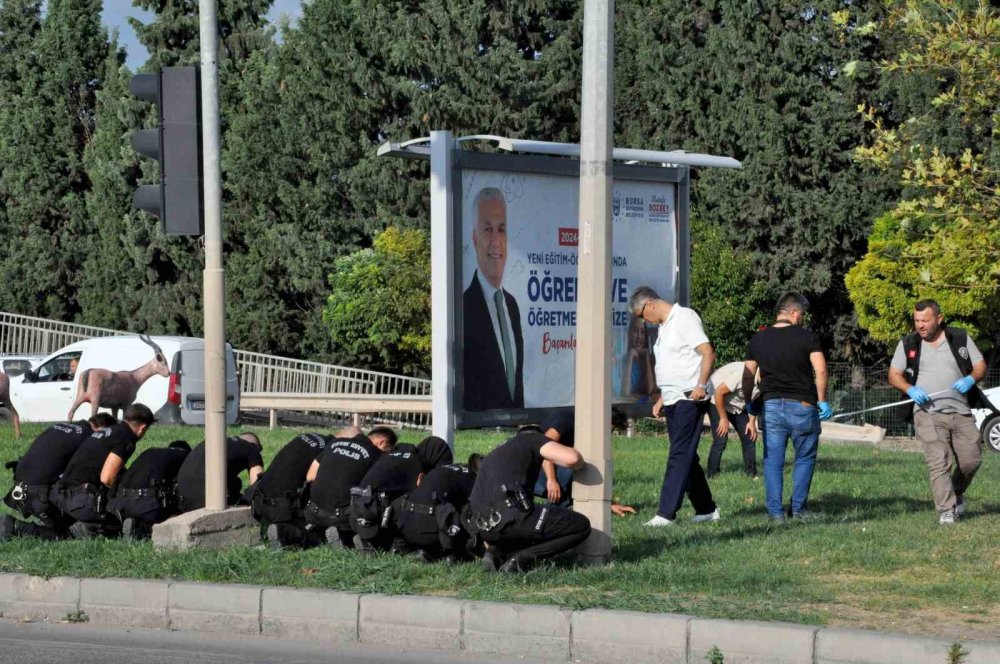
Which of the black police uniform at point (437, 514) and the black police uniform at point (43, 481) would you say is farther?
the black police uniform at point (43, 481)

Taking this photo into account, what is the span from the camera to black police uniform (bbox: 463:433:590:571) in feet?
28.9

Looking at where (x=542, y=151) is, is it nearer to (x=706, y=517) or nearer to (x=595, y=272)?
(x=595, y=272)

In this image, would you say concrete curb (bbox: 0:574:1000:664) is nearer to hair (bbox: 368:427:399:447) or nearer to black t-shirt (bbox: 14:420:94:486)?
black t-shirt (bbox: 14:420:94:486)

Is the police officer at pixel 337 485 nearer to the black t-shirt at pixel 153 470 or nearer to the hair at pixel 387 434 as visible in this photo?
the hair at pixel 387 434

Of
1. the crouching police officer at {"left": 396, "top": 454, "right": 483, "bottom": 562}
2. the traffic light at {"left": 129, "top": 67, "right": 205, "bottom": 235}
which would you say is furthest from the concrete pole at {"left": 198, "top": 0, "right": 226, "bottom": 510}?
the crouching police officer at {"left": 396, "top": 454, "right": 483, "bottom": 562}

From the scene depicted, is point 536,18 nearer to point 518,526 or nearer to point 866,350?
point 866,350

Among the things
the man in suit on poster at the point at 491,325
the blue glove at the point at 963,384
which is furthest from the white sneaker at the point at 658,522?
the blue glove at the point at 963,384

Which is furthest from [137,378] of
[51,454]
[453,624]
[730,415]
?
[453,624]

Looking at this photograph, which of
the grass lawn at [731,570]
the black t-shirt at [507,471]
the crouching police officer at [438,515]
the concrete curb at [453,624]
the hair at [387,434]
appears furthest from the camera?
the hair at [387,434]

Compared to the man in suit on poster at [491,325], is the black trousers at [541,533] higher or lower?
lower

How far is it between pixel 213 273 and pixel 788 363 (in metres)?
4.38

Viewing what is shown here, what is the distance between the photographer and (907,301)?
32.3 metres

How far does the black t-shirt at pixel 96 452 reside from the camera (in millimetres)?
10758

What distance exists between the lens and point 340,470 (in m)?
9.98
